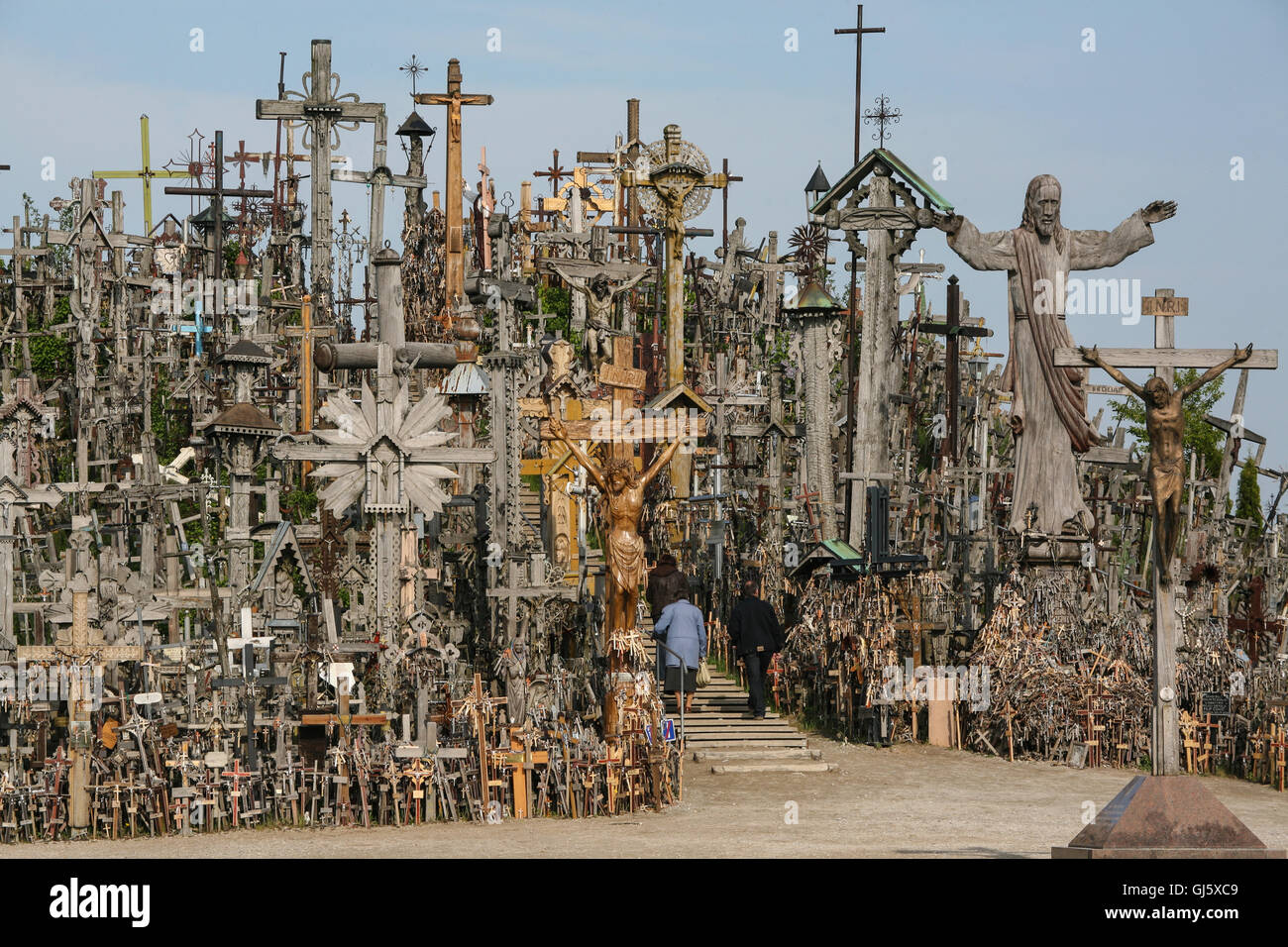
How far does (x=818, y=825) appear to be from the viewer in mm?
15688

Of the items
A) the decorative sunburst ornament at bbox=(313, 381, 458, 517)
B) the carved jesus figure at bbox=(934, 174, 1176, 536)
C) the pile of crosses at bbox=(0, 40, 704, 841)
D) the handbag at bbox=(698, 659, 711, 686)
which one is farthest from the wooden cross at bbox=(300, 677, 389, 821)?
the carved jesus figure at bbox=(934, 174, 1176, 536)

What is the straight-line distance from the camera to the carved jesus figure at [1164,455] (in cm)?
1315

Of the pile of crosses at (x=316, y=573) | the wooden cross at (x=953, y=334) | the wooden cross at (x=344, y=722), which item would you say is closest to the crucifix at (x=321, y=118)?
the pile of crosses at (x=316, y=573)

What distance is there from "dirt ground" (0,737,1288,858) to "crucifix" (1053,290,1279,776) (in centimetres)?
164

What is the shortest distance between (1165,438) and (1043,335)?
23.1 feet

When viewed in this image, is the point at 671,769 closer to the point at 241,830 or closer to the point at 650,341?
the point at 241,830

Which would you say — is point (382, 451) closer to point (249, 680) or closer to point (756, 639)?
point (249, 680)

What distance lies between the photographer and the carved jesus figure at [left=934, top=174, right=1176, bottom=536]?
66.1 feet

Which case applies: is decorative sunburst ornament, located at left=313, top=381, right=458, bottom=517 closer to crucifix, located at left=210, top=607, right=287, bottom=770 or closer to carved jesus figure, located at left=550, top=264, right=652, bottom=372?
crucifix, located at left=210, top=607, right=287, bottom=770

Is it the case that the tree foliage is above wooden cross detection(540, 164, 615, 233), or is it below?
below

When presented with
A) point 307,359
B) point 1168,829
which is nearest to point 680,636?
point 1168,829

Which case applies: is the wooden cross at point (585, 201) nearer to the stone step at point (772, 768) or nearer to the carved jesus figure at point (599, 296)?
the carved jesus figure at point (599, 296)

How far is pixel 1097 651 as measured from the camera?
62.8 ft

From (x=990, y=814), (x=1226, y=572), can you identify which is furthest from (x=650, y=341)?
(x=990, y=814)
